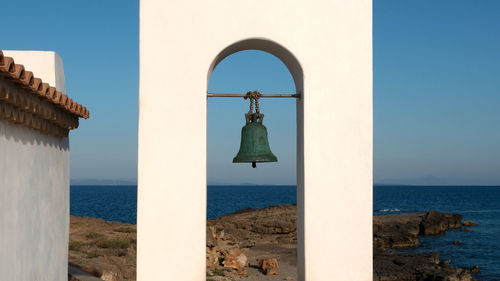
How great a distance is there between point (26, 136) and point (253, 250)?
19.3 meters

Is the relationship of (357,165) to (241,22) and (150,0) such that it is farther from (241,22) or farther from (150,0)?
(150,0)

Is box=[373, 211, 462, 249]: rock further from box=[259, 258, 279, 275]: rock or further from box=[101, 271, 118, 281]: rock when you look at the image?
box=[101, 271, 118, 281]: rock

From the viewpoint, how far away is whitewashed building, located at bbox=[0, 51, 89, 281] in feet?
13.6

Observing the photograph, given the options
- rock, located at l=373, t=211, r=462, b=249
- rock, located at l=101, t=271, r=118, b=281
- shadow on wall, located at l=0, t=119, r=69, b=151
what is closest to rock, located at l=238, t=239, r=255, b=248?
rock, located at l=373, t=211, r=462, b=249

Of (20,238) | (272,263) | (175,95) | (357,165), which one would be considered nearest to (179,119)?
(175,95)

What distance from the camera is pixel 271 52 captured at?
15.7 feet

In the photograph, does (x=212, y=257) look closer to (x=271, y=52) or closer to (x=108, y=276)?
(x=108, y=276)

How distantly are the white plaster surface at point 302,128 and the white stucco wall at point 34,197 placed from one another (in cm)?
123

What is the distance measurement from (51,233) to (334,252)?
13.0 ft

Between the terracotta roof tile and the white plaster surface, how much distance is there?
3.35ft

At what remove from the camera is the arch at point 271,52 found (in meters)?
4.40

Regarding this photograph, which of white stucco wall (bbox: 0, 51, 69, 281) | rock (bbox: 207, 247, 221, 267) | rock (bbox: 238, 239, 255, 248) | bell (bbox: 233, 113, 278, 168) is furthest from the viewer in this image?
rock (bbox: 238, 239, 255, 248)

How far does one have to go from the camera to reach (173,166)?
422 centimetres

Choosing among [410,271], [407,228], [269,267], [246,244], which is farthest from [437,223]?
[269,267]
